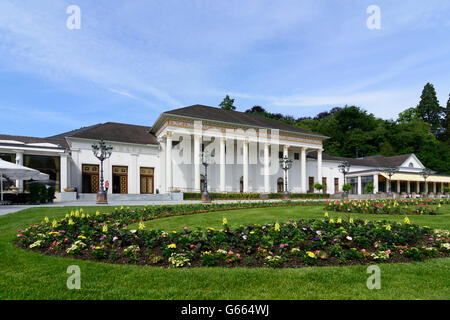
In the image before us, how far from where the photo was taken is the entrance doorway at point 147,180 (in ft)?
109

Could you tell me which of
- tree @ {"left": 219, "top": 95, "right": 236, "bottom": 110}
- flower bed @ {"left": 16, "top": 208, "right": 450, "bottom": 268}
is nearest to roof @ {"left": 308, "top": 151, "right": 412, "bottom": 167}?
tree @ {"left": 219, "top": 95, "right": 236, "bottom": 110}

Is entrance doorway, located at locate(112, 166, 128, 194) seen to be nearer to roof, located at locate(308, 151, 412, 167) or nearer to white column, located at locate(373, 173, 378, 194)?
roof, located at locate(308, 151, 412, 167)

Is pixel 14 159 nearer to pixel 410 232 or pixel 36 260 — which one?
pixel 36 260

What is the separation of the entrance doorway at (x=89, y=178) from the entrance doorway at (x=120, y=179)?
5.87 feet

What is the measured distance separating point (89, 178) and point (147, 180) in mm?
6143

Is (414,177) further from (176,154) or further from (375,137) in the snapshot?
(176,154)

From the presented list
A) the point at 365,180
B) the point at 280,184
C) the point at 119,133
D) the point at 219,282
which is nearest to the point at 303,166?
the point at 280,184

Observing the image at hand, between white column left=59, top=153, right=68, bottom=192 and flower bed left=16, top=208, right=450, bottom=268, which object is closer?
flower bed left=16, top=208, right=450, bottom=268

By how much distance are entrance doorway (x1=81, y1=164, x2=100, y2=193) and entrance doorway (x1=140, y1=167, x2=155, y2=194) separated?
486 cm

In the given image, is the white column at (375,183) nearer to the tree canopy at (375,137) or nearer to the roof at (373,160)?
the roof at (373,160)

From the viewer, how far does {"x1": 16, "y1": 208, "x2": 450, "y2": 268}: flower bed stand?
4.97 m

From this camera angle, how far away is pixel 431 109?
243ft
